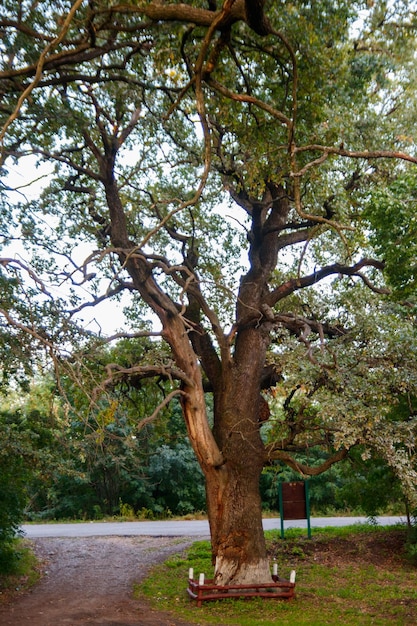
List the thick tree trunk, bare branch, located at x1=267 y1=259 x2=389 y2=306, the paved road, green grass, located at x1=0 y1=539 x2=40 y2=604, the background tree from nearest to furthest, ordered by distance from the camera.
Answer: the background tree → the thick tree trunk → green grass, located at x1=0 y1=539 x2=40 y2=604 → bare branch, located at x1=267 y1=259 x2=389 y2=306 → the paved road

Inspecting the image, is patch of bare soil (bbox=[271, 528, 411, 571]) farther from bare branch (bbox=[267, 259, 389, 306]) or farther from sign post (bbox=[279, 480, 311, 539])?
bare branch (bbox=[267, 259, 389, 306])

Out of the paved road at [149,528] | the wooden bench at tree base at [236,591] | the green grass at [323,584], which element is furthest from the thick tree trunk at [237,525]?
the paved road at [149,528]

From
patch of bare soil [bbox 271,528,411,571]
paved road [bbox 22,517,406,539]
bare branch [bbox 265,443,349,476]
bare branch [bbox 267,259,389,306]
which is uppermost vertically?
bare branch [bbox 267,259,389,306]

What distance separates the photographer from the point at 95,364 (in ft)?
45.0

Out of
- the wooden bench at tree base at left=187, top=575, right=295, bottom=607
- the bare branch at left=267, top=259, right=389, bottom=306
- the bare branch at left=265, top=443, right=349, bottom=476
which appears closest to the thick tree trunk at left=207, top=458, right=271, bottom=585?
the wooden bench at tree base at left=187, top=575, right=295, bottom=607

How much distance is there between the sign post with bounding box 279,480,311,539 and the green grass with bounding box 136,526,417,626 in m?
0.80

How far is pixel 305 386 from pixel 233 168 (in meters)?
4.34

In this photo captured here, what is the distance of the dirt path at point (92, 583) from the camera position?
1073 centimetres

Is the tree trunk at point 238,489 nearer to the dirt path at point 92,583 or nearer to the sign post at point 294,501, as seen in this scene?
the dirt path at point 92,583

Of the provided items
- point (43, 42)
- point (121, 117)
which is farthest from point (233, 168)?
point (43, 42)

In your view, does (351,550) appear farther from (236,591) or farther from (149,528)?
(149,528)

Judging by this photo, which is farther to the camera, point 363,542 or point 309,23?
point 363,542

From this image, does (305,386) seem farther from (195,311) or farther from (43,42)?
(43,42)

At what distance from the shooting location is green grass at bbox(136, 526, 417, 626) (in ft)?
35.9
